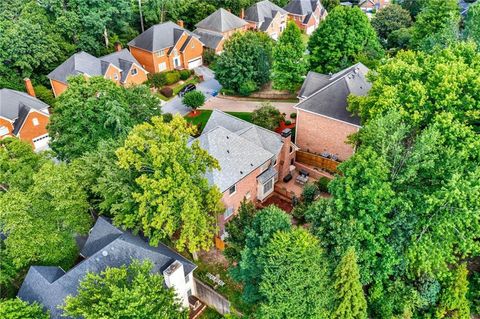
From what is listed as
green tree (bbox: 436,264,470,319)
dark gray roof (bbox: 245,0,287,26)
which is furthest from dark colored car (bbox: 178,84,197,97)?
green tree (bbox: 436,264,470,319)

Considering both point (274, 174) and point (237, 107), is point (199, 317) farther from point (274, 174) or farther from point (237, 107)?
point (237, 107)

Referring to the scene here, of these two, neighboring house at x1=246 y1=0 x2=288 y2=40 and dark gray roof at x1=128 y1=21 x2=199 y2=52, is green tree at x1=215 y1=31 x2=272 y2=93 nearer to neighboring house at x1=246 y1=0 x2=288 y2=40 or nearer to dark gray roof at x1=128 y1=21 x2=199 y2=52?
dark gray roof at x1=128 y1=21 x2=199 y2=52

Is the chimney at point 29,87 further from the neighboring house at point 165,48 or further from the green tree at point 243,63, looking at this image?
the green tree at point 243,63

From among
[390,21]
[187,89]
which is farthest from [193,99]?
[390,21]

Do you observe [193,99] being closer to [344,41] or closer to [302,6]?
[344,41]

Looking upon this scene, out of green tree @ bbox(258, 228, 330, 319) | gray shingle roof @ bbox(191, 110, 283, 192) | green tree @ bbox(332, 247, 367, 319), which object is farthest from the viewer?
gray shingle roof @ bbox(191, 110, 283, 192)

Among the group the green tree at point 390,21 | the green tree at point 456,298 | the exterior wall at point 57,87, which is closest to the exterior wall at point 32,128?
the exterior wall at point 57,87
